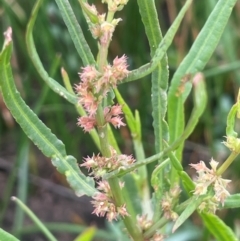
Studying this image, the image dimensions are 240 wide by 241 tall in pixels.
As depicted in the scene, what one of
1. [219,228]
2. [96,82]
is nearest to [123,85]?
[219,228]

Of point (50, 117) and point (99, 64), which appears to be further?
point (50, 117)

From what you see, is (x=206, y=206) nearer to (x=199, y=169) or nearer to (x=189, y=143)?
(x=199, y=169)

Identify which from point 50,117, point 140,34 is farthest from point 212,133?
point 50,117

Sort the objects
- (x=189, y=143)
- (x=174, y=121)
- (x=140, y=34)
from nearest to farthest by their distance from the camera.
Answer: (x=174, y=121), (x=140, y=34), (x=189, y=143)

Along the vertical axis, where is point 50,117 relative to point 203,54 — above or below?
above

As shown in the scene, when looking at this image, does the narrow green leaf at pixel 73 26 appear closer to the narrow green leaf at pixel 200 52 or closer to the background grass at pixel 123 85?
the narrow green leaf at pixel 200 52

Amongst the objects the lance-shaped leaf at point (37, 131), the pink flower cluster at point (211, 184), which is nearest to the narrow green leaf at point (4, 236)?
the lance-shaped leaf at point (37, 131)

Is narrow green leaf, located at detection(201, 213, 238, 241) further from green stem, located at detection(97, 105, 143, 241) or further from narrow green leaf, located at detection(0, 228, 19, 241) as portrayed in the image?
narrow green leaf, located at detection(0, 228, 19, 241)

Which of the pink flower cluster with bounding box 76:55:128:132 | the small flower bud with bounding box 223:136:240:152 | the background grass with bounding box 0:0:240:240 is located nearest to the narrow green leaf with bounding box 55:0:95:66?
the pink flower cluster with bounding box 76:55:128:132
